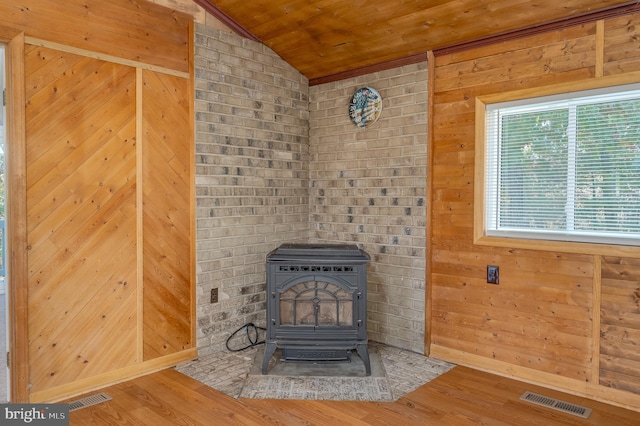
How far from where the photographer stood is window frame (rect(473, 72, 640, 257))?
2.83 metres

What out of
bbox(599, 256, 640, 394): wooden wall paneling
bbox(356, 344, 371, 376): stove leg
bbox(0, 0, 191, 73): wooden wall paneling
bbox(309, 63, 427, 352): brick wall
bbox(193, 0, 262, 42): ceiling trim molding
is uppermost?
bbox(193, 0, 262, 42): ceiling trim molding

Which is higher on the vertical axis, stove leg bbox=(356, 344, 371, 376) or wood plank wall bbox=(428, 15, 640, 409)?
wood plank wall bbox=(428, 15, 640, 409)

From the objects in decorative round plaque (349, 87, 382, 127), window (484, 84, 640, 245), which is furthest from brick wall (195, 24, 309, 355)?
window (484, 84, 640, 245)

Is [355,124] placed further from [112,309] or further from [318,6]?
[112,309]

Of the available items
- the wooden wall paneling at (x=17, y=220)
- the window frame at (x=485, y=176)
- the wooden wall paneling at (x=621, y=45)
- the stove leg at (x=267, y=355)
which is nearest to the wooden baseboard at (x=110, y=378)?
the wooden wall paneling at (x=17, y=220)

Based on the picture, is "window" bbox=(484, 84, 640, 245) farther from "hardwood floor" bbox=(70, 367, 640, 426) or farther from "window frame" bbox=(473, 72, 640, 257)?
"hardwood floor" bbox=(70, 367, 640, 426)

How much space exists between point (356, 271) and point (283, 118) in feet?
5.52

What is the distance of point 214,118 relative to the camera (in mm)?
3699

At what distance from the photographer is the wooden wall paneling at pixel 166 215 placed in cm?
335

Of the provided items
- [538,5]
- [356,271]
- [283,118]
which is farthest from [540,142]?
[283,118]

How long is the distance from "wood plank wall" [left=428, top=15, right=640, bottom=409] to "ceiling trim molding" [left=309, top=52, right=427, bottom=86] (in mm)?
181

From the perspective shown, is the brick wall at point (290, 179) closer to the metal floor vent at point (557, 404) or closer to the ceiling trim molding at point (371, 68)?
the ceiling trim molding at point (371, 68)

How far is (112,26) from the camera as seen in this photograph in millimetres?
3111

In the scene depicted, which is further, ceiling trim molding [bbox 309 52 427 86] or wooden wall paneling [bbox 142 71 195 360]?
ceiling trim molding [bbox 309 52 427 86]
